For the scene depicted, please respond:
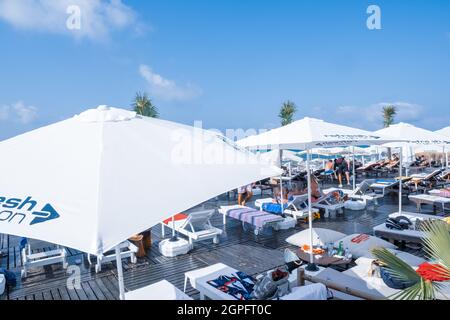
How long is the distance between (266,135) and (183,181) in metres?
4.61

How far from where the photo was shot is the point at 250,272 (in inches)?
248

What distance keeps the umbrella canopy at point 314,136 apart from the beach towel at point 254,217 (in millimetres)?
2571

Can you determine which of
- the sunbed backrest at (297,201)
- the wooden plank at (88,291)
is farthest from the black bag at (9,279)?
the sunbed backrest at (297,201)

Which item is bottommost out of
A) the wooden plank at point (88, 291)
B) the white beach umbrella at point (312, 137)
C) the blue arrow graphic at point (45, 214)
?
the wooden plank at point (88, 291)

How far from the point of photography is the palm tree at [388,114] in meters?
42.9

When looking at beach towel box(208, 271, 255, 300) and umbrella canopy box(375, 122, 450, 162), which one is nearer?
beach towel box(208, 271, 255, 300)

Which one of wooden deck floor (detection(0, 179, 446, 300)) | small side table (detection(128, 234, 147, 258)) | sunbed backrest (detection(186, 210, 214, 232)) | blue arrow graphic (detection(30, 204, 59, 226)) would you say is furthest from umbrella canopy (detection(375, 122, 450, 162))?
blue arrow graphic (detection(30, 204, 59, 226))

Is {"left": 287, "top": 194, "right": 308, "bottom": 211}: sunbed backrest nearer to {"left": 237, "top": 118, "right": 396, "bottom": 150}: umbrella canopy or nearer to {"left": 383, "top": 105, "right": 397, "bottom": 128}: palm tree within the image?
{"left": 237, "top": 118, "right": 396, "bottom": 150}: umbrella canopy

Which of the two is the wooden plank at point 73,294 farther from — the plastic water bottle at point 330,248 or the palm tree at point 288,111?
the palm tree at point 288,111

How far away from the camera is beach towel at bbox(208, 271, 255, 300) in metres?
4.60

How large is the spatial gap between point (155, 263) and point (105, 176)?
5127mm

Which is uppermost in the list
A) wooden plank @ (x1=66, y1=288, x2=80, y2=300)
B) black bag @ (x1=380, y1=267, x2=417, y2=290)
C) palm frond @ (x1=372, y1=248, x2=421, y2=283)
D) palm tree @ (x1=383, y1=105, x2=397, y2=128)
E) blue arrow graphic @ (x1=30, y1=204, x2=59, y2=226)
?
palm tree @ (x1=383, y1=105, x2=397, y2=128)

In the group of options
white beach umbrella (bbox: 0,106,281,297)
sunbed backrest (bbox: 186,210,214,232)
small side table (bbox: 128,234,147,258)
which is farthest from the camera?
A: sunbed backrest (bbox: 186,210,214,232)

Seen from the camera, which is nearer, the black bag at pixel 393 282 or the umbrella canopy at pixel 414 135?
the black bag at pixel 393 282
